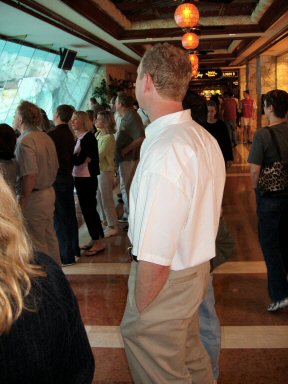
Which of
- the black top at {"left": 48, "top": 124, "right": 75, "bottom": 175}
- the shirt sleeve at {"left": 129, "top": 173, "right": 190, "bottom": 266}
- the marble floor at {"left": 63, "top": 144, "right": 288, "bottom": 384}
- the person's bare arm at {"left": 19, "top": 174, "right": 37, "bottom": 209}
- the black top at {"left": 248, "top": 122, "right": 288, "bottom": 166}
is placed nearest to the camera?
the shirt sleeve at {"left": 129, "top": 173, "right": 190, "bottom": 266}

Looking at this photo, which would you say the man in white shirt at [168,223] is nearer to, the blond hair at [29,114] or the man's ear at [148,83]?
the man's ear at [148,83]

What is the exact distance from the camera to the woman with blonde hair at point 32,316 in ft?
2.34

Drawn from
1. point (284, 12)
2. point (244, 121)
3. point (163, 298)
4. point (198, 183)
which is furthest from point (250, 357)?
point (244, 121)

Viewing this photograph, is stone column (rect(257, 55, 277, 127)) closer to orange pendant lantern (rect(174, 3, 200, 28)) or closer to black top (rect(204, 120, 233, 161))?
orange pendant lantern (rect(174, 3, 200, 28))

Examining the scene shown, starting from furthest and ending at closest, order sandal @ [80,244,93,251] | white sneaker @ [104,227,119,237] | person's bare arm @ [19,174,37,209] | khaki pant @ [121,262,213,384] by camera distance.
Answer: white sneaker @ [104,227,119,237] < sandal @ [80,244,93,251] < person's bare arm @ [19,174,37,209] < khaki pant @ [121,262,213,384]

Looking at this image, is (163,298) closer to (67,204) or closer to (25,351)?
(25,351)

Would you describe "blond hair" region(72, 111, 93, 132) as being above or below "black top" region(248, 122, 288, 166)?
above

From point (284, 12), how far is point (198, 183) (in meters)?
7.24

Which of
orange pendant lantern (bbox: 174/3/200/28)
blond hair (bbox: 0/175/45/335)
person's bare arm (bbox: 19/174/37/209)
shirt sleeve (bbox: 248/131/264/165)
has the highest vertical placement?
orange pendant lantern (bbox: 174/3/200/28)

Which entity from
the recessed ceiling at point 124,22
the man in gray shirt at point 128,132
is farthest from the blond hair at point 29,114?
the recessed ceiling at point 124,22

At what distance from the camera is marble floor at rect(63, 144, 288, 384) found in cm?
257

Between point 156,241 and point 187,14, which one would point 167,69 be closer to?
Answer: point 156,241

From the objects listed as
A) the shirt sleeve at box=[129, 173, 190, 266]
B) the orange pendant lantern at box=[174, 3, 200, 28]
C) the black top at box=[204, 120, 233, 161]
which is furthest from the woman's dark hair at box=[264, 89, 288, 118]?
the orange pendant lantern at box=[174, 3, 200, 28]

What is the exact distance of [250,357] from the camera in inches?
105
